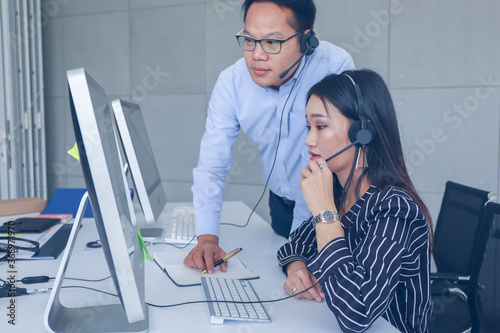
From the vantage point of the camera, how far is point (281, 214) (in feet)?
6.05

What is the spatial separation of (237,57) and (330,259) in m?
2.53

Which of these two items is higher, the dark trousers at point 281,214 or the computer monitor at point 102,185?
the computer monitor at point 102,185

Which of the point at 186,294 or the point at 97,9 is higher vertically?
the point at 97,9

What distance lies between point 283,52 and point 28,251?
106 centimetres

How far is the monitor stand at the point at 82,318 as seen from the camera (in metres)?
0.82

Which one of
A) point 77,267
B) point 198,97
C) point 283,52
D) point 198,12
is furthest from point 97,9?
point 77,267

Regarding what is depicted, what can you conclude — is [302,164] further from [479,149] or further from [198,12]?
[198,12]

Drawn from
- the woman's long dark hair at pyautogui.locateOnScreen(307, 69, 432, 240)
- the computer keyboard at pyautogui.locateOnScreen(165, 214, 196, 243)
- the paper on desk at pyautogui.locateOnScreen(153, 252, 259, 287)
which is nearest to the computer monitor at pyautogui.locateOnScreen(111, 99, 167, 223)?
the computer keyboard at pyautogui.locateOnScreen(165, 214, 196, 243)

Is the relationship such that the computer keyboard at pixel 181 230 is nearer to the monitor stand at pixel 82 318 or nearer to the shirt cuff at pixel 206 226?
the shirt cuff at pixel 206 226

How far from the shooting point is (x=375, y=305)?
87 cm

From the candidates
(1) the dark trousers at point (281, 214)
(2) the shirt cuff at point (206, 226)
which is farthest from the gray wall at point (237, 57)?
(2) the shirt cuff at point (206, 226)

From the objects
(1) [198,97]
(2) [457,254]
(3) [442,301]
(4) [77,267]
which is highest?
(1) [198,97]

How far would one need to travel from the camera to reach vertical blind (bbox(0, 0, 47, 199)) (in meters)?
3.26

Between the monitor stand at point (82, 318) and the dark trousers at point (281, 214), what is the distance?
90 centimetres
